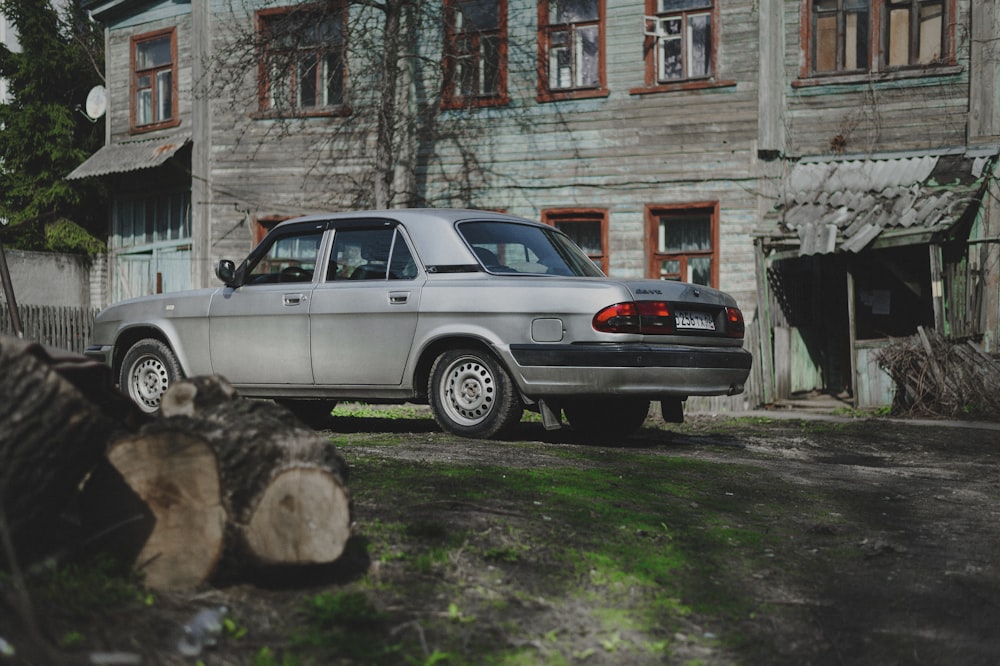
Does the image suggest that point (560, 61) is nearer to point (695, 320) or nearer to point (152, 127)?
point (152, 127)

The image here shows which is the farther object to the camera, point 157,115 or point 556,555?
point 157,115

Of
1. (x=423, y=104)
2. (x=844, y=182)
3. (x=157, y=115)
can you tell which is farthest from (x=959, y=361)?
(x=157, y=115)

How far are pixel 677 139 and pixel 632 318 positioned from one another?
10.8m

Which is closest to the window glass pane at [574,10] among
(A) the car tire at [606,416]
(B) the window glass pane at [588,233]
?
(B) the window glass pane at [588,233]

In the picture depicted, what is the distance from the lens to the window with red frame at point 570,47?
19250mm

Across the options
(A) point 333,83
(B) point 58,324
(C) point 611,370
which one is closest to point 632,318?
(C) point 611,370

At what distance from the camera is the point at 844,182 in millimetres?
17234

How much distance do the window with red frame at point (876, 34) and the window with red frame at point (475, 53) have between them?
4.78m

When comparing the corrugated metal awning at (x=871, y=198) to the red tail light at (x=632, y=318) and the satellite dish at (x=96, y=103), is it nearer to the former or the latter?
the red tail light at (x=632, y=318)

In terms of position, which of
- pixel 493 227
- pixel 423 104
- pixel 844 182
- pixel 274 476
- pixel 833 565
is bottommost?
pixel 833 565

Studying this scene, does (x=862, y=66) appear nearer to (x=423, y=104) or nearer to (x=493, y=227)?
(x=423, y=104)

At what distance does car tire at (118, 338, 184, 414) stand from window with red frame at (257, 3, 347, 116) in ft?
33.9

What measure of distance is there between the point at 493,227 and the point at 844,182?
928cm

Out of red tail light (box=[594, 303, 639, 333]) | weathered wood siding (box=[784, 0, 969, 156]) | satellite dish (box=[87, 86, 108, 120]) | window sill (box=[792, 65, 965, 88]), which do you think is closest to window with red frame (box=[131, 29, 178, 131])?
satellite dish (box=[87, 86, 108, 120])
